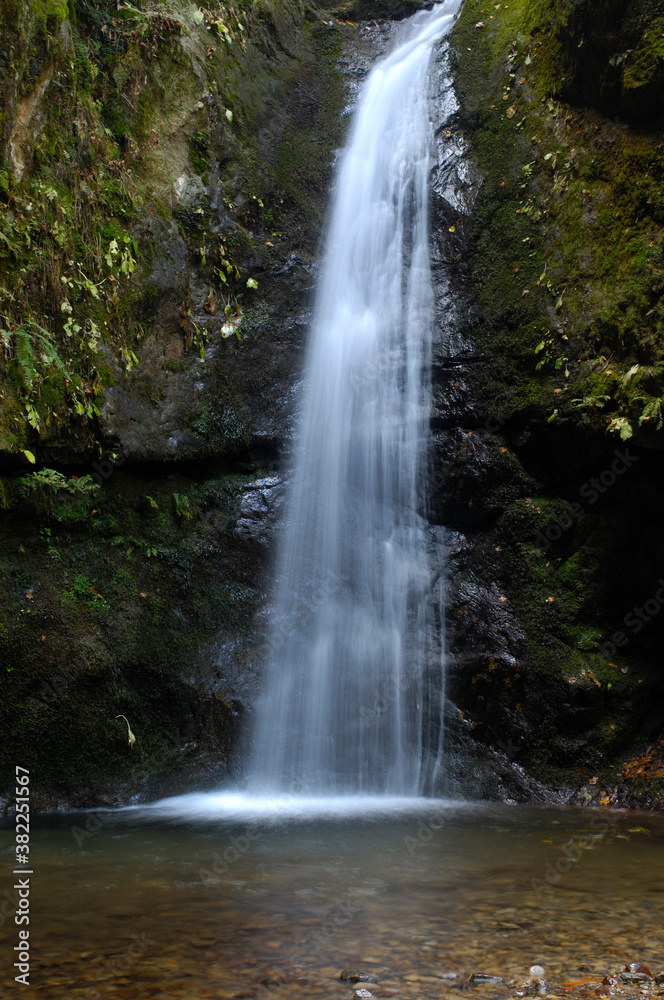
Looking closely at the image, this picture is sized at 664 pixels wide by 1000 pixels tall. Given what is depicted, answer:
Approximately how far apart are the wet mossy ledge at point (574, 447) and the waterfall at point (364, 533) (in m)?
0.48

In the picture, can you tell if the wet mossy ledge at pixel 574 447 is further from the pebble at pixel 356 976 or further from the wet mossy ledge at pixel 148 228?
the pebble at pixel 356 976

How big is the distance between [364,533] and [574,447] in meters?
Result: 2.32

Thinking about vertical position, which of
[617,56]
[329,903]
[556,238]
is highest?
[617,56]

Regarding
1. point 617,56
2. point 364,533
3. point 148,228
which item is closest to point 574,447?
point 364,533

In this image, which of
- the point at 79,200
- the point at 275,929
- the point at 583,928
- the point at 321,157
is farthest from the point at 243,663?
the point at 321,157

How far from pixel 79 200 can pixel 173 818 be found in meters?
5.75

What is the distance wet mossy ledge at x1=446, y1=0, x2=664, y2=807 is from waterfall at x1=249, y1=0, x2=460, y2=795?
0.48 meters

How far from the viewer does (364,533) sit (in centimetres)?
704

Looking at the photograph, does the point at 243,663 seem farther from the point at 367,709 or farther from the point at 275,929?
the point at 275,929

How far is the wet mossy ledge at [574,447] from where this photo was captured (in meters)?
5.83

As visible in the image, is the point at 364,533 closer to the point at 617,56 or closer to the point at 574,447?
the point at 574,447

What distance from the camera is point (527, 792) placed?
19.1 ft

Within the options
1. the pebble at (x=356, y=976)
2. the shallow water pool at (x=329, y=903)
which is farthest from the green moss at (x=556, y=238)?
the pebble at (x=356, y=976)

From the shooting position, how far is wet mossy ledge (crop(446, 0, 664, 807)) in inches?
230
